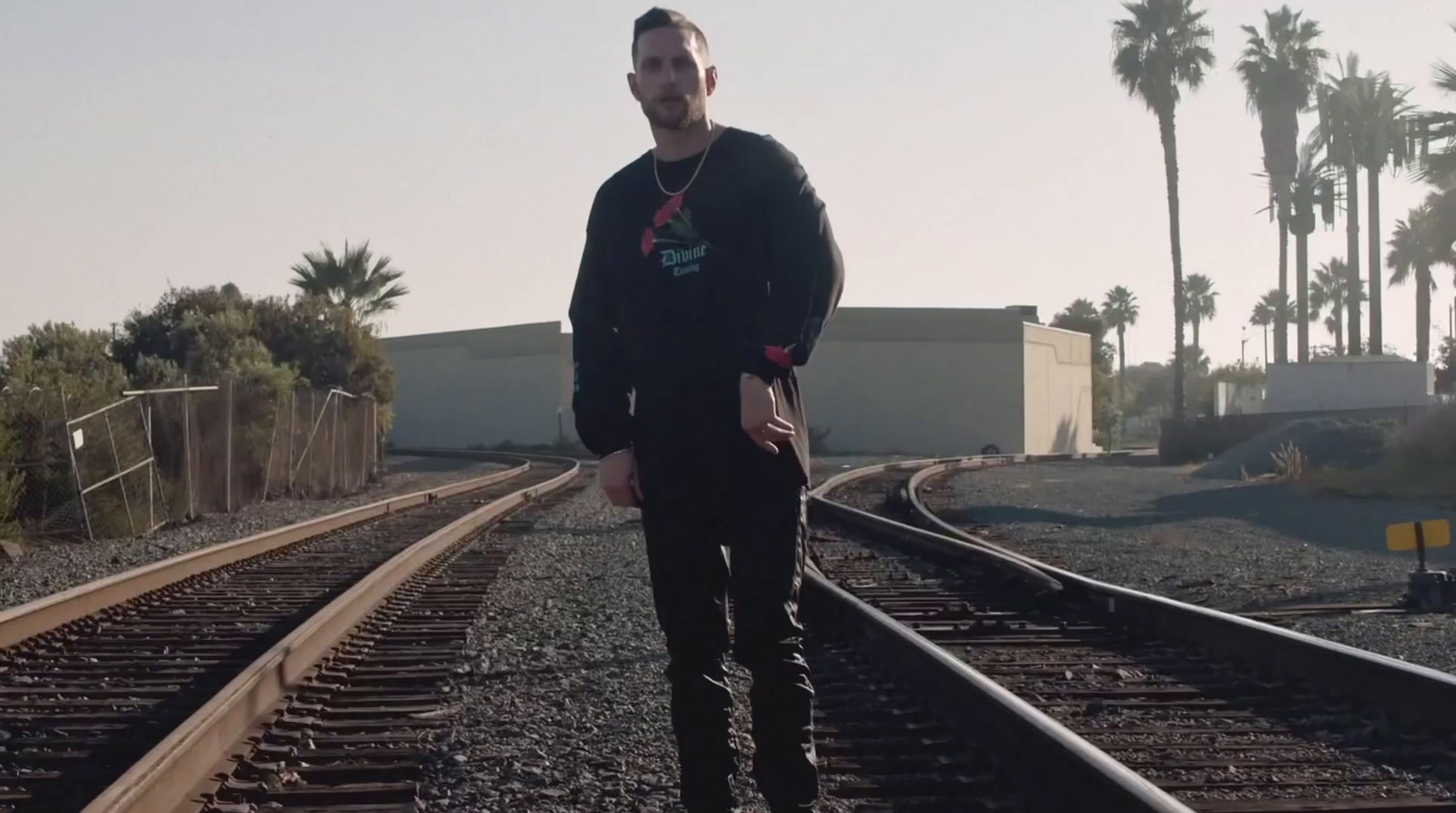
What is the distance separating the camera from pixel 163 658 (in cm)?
724

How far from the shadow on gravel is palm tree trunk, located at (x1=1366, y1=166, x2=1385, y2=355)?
24.9 meters

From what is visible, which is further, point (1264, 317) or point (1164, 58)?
point (1264, 317)

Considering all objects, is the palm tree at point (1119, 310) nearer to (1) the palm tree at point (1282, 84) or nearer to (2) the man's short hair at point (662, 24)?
(1) the palm tree at point (1282, 84)

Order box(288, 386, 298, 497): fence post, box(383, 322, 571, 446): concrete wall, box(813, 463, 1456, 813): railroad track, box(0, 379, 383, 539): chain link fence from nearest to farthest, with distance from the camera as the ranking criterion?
box(813, 463, 1456, 813): railroad track → box(0, 379, 383, 539): chain link fence → box(288, 386, 298, 497): fence post → box(383, 322, 571, 446): concrete wall

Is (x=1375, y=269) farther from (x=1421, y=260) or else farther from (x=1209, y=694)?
(x=1209, y=694)

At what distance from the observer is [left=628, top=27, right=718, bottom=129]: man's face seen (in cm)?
358

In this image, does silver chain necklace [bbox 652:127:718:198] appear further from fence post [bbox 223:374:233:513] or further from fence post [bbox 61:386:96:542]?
fence post [bbox 223:374:233:513]

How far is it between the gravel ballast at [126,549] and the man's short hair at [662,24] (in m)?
7.76

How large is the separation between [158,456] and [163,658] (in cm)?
1317

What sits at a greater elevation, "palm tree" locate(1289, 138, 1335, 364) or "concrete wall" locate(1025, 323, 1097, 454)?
"palm tree" locate(1289, 138, 1335, 364)

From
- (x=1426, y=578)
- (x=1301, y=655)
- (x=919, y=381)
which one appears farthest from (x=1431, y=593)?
(x=919, y=381)

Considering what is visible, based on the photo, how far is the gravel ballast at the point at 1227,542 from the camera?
839 centimetres

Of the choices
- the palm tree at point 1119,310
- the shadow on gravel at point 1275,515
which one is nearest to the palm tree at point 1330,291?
the palm tree at point 1119,310

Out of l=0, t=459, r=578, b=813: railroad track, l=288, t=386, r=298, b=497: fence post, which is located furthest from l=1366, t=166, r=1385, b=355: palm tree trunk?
l=0, t=459, r=578, b=813: railroad track
